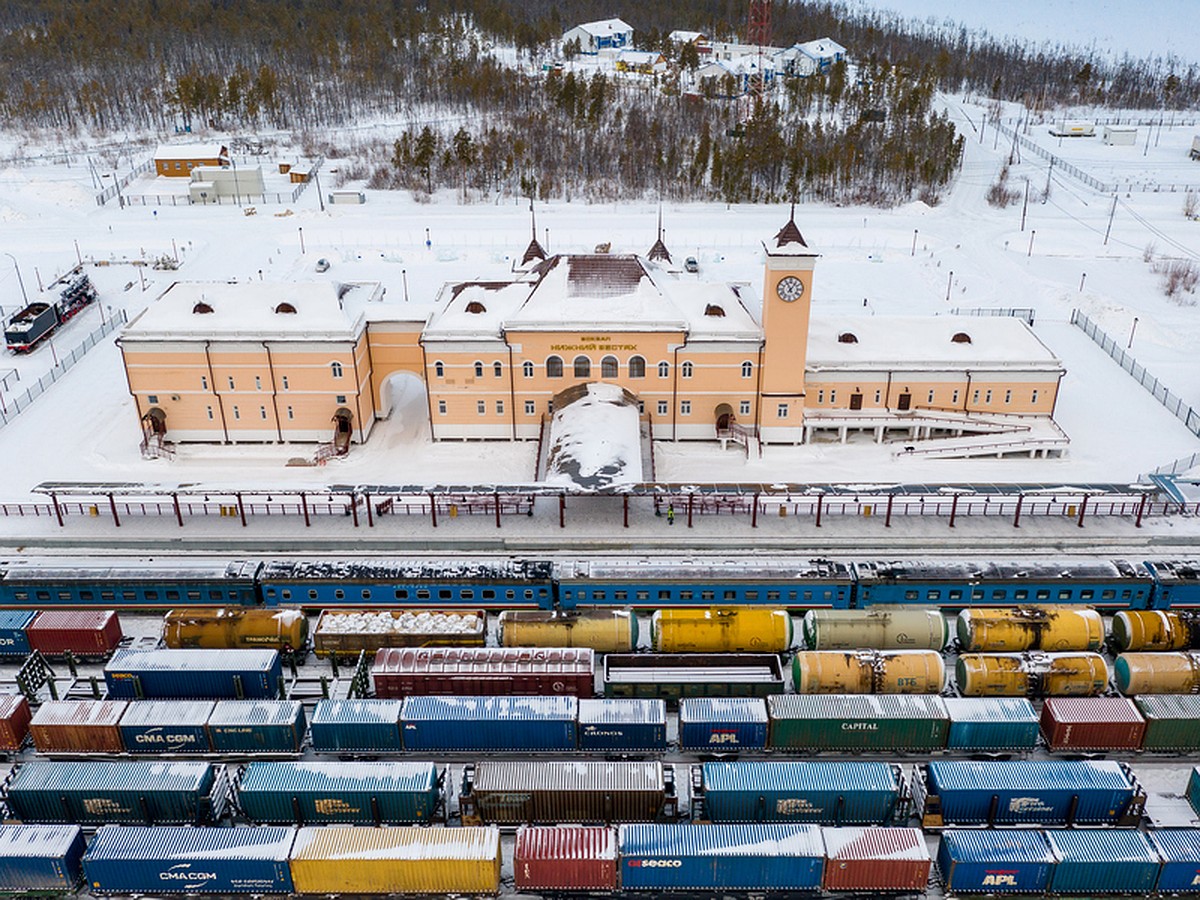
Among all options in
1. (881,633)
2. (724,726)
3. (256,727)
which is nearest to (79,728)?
(256,727)

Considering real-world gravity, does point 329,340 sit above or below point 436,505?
above

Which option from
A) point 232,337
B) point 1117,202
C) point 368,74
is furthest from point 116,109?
point 1117,202

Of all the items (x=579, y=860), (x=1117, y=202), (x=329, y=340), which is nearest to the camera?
(x=579, y=860)

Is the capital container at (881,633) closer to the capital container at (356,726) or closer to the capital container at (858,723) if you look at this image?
the capital container at (858,723)

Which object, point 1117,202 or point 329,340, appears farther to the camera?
point 1117,202

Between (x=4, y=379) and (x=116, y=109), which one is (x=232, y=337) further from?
(x=116, y=109)

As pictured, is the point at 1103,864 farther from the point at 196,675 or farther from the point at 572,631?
the point at 196,675
